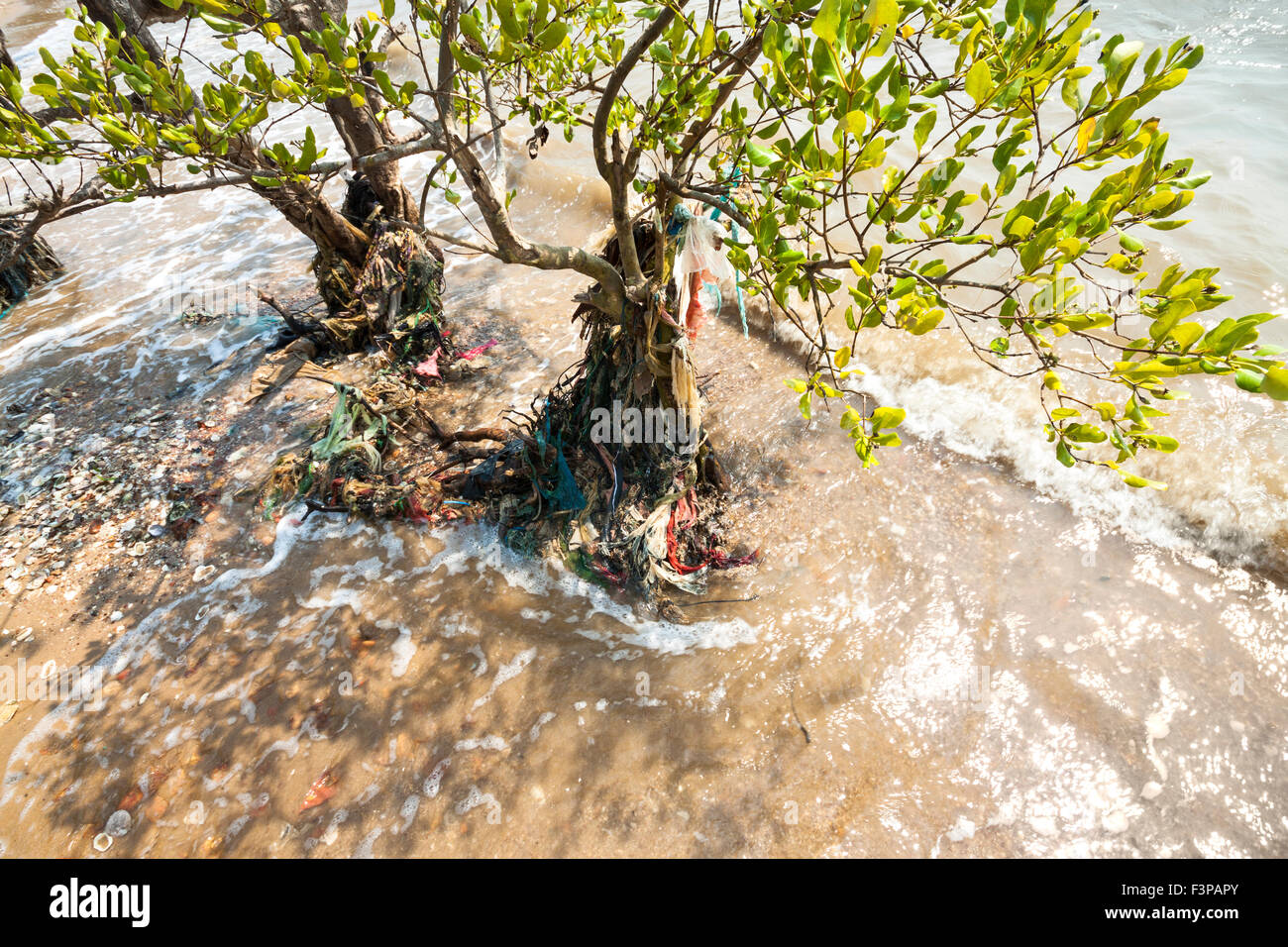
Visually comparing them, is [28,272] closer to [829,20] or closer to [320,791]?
[320,791]

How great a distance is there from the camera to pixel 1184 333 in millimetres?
1229

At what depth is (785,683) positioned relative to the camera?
3.12 metres

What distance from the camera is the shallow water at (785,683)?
107 inches

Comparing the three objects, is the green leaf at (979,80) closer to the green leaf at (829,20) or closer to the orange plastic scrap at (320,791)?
the green leaf at (829,20)

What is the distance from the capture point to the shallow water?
272 centimetres
